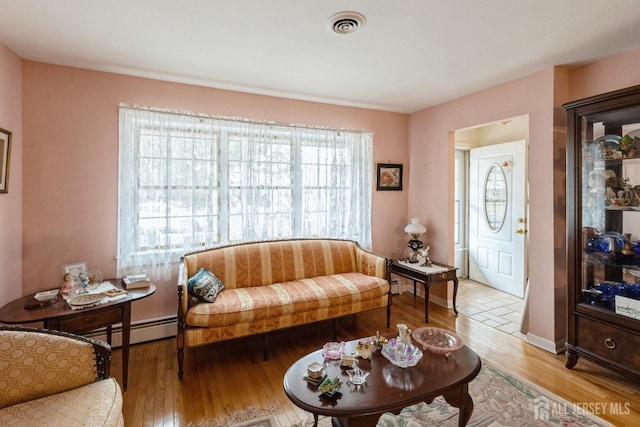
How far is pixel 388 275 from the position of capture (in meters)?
3.31

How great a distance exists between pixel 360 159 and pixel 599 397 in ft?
10.0

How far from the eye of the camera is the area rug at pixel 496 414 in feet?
6.20

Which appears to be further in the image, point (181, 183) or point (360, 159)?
point (360, 159)

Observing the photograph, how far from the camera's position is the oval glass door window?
4426 mm

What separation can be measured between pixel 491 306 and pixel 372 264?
1.72m

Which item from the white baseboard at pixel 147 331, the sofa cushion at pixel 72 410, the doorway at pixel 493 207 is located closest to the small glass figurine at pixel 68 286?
the white baseboard at pixel 147 331

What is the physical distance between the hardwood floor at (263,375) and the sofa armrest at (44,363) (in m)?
0.61

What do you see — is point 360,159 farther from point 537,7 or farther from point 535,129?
point 537,7

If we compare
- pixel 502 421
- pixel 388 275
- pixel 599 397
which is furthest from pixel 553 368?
pixel 388 275

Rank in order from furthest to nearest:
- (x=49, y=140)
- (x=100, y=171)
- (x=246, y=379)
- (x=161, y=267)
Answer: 1. (x=161, y=267)
2. (x=100, y=171)
3. (x=49, y=140)
4. (x=246, y=379)

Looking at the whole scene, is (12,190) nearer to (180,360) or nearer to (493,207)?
(180,360)

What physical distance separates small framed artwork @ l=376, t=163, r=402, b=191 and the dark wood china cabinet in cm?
209

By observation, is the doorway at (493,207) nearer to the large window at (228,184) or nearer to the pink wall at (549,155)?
the pink wall at (549,155)

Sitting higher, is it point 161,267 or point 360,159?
point 360,159
